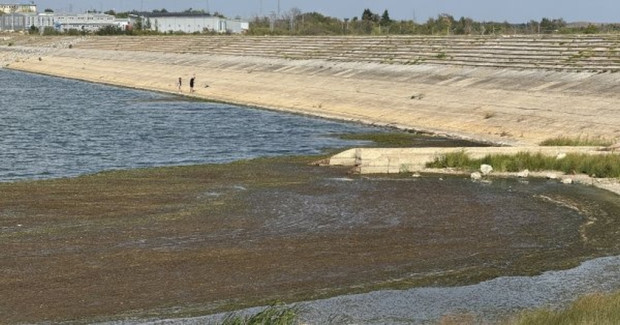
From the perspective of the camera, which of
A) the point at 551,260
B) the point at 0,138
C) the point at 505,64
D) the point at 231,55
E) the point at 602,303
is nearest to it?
the point at 602,303

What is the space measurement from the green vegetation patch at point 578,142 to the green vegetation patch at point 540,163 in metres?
3.28

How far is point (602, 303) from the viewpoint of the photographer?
47.6ft

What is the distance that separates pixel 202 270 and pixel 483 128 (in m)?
26.9

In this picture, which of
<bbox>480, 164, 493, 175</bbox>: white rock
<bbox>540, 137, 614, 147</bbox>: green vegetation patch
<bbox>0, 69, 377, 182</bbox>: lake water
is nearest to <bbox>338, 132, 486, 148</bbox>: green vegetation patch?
<bbox>0, 69, 377, 182</bbox>: lake water

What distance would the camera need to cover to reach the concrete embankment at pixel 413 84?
44.2m

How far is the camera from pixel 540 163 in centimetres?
3200

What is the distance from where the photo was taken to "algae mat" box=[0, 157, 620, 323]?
17.5 metres

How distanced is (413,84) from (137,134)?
764 inches

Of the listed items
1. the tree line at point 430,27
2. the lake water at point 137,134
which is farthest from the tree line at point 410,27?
the lake water at point 137,134

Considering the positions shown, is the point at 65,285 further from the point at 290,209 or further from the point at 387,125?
the point at 387,125

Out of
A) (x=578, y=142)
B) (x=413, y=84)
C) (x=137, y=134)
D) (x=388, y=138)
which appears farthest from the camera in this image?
(x=413, y=84)

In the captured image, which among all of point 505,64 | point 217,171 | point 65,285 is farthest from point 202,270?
point 505,64

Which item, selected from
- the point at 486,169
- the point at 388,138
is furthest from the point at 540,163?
the point at 388,138

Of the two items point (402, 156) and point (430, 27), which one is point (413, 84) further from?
point (430, 27)
